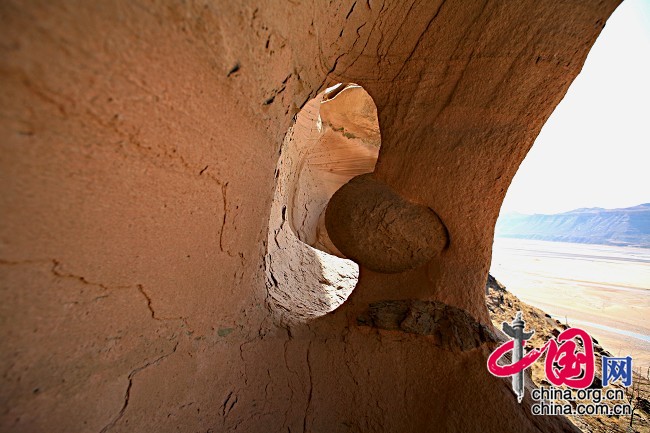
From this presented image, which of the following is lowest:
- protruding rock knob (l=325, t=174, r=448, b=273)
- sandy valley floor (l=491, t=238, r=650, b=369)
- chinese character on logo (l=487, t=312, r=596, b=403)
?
chinese character on logo (l=487, t=312, r=596, b=403)

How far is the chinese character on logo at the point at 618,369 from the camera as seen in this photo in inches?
54.8

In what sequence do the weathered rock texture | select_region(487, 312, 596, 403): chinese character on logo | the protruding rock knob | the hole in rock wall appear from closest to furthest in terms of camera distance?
the weathered rock texture < select_region(487, 312, 596, 403): chinese character on logo < the protruding rock knob < the hole in rock wall

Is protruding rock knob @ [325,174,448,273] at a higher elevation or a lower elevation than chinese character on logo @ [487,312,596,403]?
higher

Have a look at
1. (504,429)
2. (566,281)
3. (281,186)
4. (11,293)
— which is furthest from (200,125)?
(566,281)

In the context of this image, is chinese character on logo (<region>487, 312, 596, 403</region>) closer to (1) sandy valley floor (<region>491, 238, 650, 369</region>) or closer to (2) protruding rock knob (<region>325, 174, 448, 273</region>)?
(2) protruding rock knob (<region>325, 174, 448, 273</region>)

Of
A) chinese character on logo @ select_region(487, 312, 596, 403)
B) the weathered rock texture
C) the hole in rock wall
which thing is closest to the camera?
the weathered rock texture

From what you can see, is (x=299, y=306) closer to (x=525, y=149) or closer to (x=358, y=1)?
(x=525, y=149)

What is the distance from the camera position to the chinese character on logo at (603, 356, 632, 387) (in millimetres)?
1393

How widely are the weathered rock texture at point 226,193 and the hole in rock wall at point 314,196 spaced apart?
0.42 m

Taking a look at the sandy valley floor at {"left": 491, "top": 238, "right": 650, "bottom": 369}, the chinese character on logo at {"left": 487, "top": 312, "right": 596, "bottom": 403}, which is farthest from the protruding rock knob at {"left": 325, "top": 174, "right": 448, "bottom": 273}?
the sandy valley floor at {"left": 491, "top": 238, "right": 650, "bottom": 369}

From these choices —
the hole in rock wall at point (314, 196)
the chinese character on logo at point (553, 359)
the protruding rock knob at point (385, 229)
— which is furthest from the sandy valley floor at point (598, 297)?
the protruding rock knob at point (385, 229)

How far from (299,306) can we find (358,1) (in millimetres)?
1551

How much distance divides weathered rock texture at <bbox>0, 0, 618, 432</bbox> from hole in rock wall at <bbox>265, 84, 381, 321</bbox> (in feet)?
1.37

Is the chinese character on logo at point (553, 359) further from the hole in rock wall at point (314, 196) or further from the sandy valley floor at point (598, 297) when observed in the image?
the sandy valley floor at point (598, 297)
